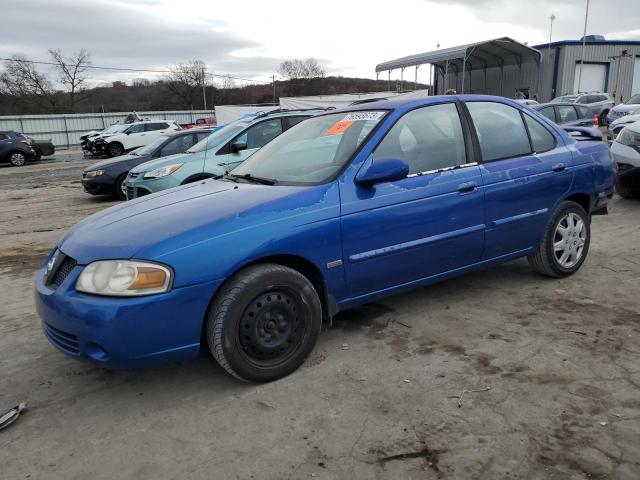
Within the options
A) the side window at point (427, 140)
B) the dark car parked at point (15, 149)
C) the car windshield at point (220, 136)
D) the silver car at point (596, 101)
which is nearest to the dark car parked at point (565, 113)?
the car windshield at point (220, 136)

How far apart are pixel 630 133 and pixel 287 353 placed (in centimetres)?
658

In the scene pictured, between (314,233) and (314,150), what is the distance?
0.93 m

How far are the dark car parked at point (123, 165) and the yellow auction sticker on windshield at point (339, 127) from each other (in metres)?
7.37

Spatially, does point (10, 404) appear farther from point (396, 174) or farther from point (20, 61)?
point (20, 61)

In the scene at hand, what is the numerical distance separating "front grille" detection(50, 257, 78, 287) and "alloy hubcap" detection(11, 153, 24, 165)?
78.6ft

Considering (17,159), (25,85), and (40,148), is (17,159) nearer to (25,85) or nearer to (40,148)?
(40,148)

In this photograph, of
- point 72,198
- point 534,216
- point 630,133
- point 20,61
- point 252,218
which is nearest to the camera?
point 252,218

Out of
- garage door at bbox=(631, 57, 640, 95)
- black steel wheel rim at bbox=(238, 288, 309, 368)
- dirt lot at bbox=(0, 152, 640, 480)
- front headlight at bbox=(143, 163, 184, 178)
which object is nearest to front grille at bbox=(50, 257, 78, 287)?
dirt lot at bbox=(0, 152, 640, 480)

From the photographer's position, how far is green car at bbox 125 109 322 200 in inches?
316

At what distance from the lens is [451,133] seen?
154 inches

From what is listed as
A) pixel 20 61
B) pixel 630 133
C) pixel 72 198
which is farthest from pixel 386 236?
pixel 20 61

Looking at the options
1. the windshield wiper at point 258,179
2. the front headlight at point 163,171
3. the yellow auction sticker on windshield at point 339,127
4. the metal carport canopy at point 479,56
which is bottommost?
the front headlight at point 163,171

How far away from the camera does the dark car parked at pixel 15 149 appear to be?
23.0 meters

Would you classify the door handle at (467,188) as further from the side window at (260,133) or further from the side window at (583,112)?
the side window at (583,112)
